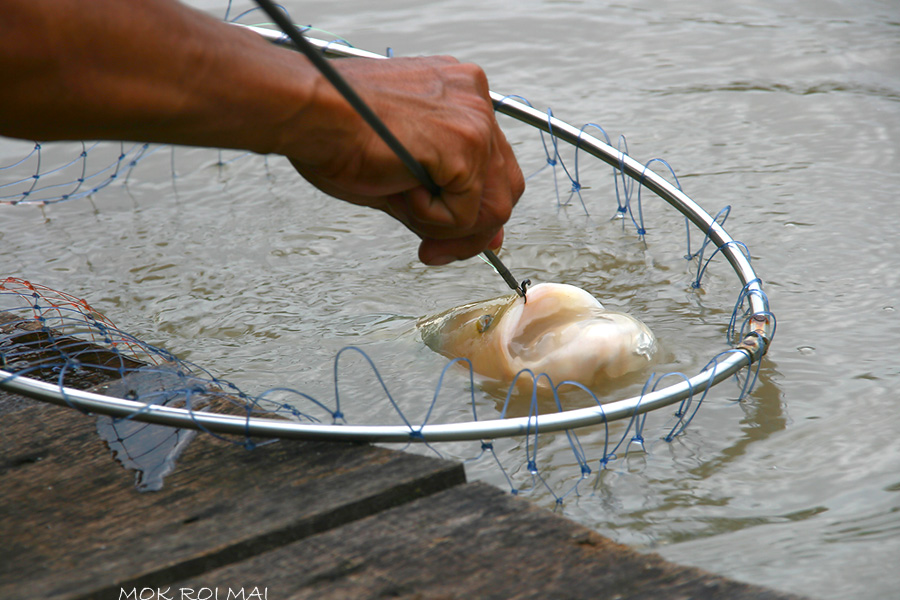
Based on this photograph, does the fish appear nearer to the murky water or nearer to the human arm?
Answer: the murky water

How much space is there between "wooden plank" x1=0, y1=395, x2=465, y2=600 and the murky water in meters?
0.48

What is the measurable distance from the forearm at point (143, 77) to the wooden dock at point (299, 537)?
0.64 meters

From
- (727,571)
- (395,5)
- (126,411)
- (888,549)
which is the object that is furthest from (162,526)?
(395,5)

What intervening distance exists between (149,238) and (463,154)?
2.27m

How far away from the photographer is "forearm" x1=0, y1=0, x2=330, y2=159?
123cm

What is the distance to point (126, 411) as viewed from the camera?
1700 millimetres

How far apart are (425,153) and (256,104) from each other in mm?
374

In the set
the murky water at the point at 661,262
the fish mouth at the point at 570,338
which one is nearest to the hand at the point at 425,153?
the fish mouth at the point at 570,338

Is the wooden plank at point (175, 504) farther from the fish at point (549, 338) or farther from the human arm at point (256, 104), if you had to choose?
the fish at point (549, 338)

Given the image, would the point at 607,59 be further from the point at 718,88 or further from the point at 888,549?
the point at 888,549

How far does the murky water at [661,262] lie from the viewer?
1843 millimetres

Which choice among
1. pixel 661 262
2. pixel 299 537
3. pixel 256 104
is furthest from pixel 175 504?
pixel 661 262

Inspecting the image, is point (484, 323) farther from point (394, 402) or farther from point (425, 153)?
point (425, 153)

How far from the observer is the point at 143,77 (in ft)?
4.37
